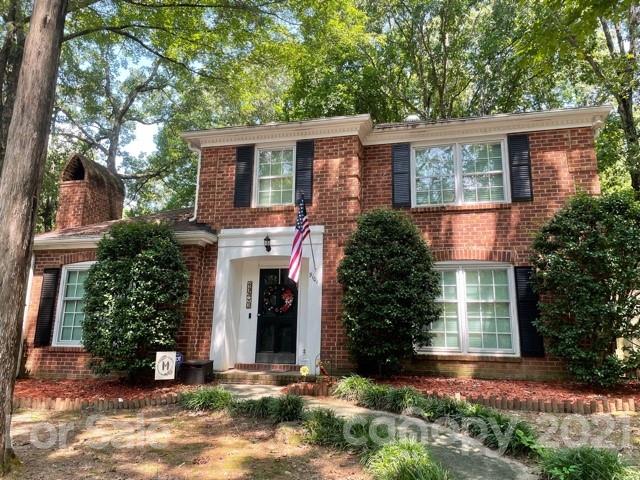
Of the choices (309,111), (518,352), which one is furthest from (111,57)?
(518,352)

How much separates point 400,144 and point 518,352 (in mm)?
4971

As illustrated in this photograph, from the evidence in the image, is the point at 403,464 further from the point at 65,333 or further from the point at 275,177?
the point at 65,333

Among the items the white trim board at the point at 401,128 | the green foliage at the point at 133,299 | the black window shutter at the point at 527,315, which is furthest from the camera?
the white trim board at the point at 401,128

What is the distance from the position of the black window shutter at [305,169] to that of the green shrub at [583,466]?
22.7ft

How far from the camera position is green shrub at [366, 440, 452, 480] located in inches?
141

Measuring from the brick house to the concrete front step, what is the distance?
0.44 meters

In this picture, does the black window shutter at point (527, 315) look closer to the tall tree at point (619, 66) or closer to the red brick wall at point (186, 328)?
the tall tree at point (619, 66)

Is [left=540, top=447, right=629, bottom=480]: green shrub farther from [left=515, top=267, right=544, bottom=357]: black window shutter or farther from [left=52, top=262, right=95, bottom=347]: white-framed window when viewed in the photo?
[left=52, top=262, right=95, bottom=347]: white-framed window

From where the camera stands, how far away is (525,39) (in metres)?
Answer: 6.62

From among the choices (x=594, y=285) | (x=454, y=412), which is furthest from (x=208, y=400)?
(x=594, y=285)

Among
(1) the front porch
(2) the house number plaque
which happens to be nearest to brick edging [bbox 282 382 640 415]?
(1) the front porch

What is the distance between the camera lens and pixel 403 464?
12.3 feet

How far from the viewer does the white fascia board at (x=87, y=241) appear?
9.59 metres

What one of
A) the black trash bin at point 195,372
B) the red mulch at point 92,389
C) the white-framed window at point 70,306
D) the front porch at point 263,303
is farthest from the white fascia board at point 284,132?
the red mulch at point 92,389
